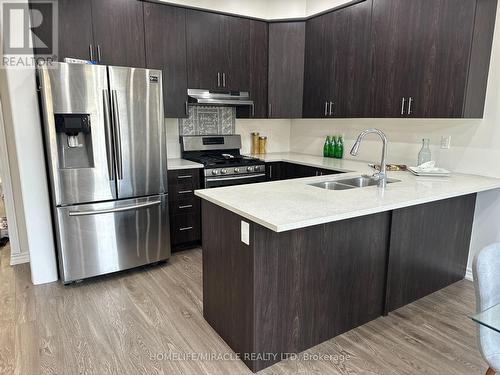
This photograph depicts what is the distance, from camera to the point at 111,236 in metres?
2.89

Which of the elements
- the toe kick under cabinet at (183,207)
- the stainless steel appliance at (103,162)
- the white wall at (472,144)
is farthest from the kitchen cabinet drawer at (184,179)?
the white wall at (472,144)

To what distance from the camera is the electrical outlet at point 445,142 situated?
2.97 m

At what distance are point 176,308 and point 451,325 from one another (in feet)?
6.28

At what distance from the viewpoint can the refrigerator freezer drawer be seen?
2.74 metres

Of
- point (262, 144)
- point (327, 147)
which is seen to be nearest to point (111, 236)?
point (262, 144)

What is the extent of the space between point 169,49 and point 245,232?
2.49 metres

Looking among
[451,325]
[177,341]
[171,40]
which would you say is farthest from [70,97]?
[451,325]

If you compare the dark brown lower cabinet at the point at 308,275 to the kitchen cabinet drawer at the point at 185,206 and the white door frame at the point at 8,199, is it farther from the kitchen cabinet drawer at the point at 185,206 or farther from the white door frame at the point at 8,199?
the white door frame at the point at 8,199

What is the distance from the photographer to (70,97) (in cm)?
257

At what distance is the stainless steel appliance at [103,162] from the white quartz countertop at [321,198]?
1077 millimetres

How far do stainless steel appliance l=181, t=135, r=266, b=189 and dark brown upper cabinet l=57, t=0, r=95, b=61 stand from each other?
1.34m

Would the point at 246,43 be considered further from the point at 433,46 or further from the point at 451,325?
the point at 451,325

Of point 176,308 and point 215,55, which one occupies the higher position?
point 215,55

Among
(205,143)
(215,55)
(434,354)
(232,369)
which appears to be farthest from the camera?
(205,143)
